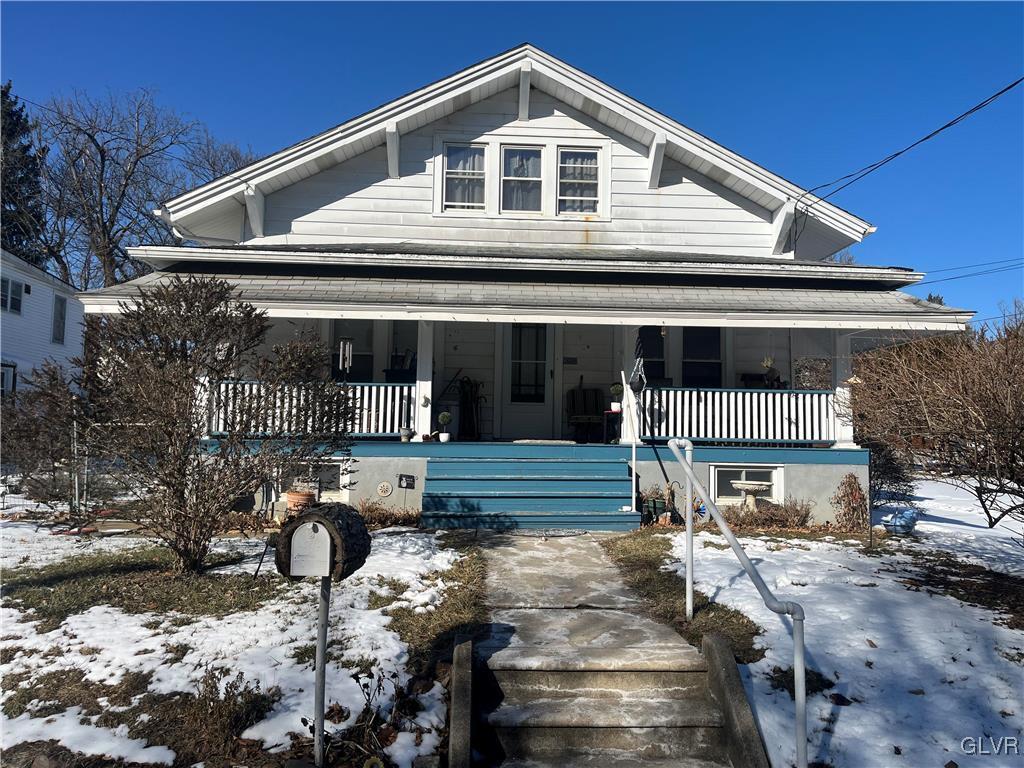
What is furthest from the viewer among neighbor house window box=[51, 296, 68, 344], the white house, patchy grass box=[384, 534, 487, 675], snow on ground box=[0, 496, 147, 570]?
neighbor house window box=[51, 296, 68, 344]

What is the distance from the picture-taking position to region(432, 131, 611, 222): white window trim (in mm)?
11367

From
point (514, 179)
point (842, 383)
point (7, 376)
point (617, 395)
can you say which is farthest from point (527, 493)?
point (7, 376)

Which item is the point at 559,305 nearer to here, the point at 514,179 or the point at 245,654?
the point at 514,179

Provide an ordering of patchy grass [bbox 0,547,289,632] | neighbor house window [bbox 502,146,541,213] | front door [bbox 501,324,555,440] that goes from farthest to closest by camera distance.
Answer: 1. front door [bbox 501,324,555,440]
2. neighbor house window [bbox 502,146,541,213]
3. patchy grass [bbox 0,547,289,632]

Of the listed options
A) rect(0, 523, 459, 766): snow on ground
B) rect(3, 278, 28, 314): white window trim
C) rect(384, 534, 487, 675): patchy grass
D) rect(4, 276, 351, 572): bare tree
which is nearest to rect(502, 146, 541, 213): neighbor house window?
rect(4, 276, 351, 572): bare tree

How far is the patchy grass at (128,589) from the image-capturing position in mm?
5137

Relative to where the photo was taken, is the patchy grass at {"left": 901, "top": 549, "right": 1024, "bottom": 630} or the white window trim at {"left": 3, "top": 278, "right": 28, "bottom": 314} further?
the white window trim at {"left": 3, "top": 278, "right": 28, "bottom": 314}

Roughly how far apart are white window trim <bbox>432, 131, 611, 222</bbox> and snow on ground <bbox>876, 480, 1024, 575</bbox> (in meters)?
7.09

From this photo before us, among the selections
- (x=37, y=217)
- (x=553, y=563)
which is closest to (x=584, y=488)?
(x=553, y=563)

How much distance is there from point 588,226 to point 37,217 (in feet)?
85.0

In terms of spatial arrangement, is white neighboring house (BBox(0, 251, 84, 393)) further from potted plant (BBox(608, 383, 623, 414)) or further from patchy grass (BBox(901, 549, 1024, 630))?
patchy grass (BBox(901, 549, 1024, 630))

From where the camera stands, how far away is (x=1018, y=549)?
7965 millimetres

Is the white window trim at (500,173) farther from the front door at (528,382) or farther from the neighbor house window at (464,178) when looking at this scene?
the front door at (528,382)

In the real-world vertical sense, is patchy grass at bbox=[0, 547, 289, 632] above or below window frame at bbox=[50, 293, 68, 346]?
below
